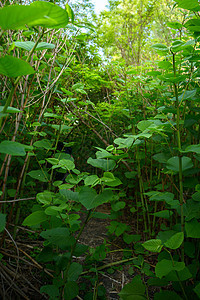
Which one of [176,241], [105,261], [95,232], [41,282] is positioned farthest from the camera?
[95,232]

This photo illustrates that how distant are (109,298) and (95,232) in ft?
2.53

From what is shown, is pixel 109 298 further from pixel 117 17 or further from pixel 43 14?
pixel 117 17

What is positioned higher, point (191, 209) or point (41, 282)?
point (191, 209)

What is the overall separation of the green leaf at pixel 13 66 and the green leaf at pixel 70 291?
36.2 inches

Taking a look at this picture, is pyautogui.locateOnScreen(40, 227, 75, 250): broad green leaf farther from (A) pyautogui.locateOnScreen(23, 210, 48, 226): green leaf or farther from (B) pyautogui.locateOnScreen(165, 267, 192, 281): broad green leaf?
(B) pyautogui.locateOnScreen(165, 267, 192, 281): broad green leaf

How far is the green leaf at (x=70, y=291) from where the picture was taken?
923mm

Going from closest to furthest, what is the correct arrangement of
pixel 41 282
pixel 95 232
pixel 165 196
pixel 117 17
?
pixel 165 196 → pixel 41 282 → pixel 95 232 → pixel 117 17

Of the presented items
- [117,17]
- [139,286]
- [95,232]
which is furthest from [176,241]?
[117,17]

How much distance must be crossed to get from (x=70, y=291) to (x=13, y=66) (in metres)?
0.95

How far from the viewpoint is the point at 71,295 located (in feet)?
3.03

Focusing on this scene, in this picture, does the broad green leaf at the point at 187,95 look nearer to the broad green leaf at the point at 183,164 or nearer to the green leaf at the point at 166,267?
the broad green leaf at the point at 183,164

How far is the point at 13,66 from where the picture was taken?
1.51ft

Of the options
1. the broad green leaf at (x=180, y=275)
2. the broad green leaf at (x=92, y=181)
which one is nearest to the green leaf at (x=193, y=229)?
the broad green leaf at (x=180, y=275)

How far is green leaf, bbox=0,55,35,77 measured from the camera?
45 cm
